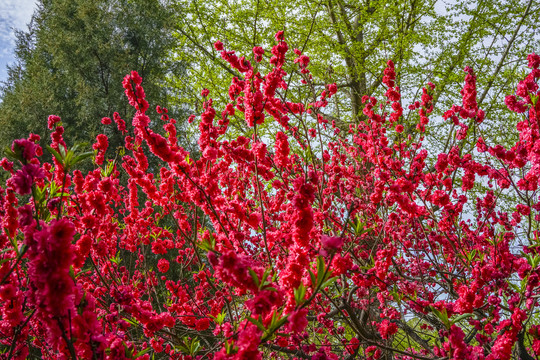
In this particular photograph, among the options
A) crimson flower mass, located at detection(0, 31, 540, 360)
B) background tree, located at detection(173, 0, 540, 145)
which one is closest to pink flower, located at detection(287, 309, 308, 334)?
crimson flower mass, located at detection(0, 31, 540, 360)

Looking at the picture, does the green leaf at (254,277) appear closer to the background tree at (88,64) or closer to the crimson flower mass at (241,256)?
the crimson flower mass at (241,256)

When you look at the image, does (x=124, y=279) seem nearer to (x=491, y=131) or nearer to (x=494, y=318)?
(x=494, y=318)

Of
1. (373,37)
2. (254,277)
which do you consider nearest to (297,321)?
(254,277)

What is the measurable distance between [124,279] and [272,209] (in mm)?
2494

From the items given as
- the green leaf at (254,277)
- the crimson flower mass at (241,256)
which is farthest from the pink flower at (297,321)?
the green leaf at (254,277)

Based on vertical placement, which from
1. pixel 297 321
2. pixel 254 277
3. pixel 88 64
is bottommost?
pixel 297 321

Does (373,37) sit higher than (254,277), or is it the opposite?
(373,37)

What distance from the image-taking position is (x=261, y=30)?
27.2ft

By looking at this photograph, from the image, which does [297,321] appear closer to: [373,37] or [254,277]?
[254,277]

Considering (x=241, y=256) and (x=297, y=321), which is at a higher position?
(x=241, y=256)

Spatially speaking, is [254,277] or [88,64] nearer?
[254,277]

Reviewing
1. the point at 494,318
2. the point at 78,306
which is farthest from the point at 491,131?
the point at 78,306

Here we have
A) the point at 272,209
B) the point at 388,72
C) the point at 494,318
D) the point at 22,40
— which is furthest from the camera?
the point at 22,40

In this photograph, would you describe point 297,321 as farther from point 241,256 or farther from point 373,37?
point 373,37
